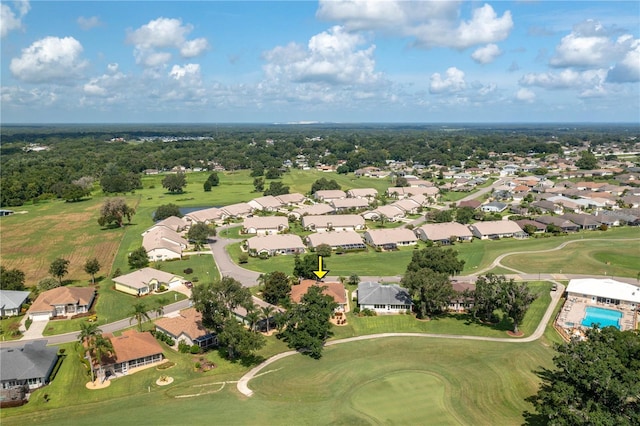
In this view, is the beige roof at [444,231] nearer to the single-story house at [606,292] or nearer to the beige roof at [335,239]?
the beige roof at [335,239]

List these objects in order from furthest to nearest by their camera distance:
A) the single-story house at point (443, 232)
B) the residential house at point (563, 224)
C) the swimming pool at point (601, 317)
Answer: the residential house at point (563, 224)
the single-story house at point (443, 232)
the swimming pool at point (601, 317)

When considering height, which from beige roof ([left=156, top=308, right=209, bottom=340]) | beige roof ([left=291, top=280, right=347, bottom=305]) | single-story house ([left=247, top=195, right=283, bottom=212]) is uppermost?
single-story house ([left=247, top=195, right=283, bottom=212])

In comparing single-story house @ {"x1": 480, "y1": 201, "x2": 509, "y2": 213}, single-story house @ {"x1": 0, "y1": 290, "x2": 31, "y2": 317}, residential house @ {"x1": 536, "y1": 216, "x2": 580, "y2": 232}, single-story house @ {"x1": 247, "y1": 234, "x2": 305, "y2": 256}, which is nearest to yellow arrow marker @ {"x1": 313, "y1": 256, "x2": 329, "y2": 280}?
single-story house @ {"x1": 247, "y1": 234, "x2": 305, "y2": 256}

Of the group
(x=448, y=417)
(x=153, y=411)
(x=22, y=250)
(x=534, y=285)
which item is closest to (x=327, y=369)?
(x=448, y=417)

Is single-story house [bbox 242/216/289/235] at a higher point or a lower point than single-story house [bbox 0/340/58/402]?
higher

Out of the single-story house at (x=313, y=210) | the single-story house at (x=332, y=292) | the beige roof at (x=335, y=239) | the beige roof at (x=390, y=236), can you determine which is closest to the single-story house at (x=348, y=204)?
the single-story house at (x=313, y=210)

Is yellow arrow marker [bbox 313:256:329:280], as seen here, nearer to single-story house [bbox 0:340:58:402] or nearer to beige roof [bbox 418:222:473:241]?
beige roof [bbox 418:222:473:241]
